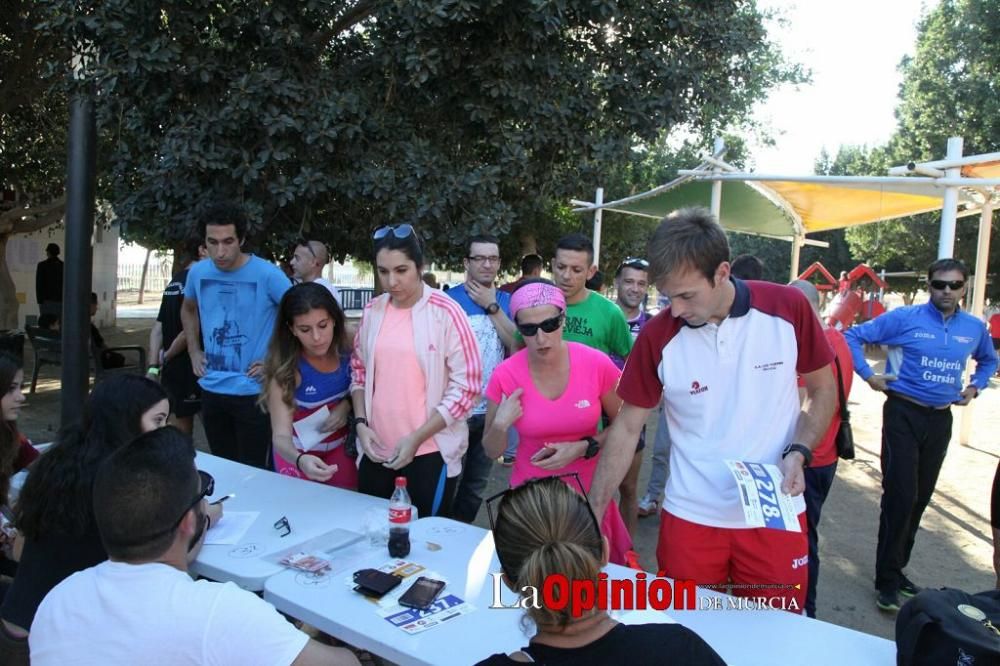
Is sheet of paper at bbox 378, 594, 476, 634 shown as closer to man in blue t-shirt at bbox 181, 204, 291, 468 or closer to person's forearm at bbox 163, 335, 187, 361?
man in blue t-shirt at bbox 181, 204, 291, 468

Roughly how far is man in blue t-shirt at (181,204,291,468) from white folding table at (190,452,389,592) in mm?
333

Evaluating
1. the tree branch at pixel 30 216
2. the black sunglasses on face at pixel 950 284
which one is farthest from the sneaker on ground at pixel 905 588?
the tree branch at pixel 30 216

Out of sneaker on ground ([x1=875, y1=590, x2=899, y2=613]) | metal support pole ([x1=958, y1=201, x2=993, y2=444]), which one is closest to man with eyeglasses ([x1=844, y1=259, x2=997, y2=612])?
sneaker on ground ([x1=875, y1=590, x2=899, y2=613])

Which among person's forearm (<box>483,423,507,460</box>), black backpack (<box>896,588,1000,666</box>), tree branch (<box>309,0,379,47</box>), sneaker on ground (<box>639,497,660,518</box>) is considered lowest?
sneaker on ground (<box>639,497,660,518</box>)

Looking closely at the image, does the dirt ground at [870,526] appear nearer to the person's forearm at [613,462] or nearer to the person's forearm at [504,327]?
the person's forearm at [504,327]

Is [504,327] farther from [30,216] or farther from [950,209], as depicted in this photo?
[30,216]

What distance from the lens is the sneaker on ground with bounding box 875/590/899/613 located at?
12.8 ft

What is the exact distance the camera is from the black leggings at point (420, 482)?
3.04 metres

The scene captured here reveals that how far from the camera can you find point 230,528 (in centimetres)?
265

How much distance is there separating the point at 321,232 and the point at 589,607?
4.54 meters

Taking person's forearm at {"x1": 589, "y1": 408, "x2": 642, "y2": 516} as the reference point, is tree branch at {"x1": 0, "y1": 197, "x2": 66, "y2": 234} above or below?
above

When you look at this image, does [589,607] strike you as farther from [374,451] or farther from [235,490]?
[235,490]

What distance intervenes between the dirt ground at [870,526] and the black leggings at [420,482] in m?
1.83

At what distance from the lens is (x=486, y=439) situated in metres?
2.89
